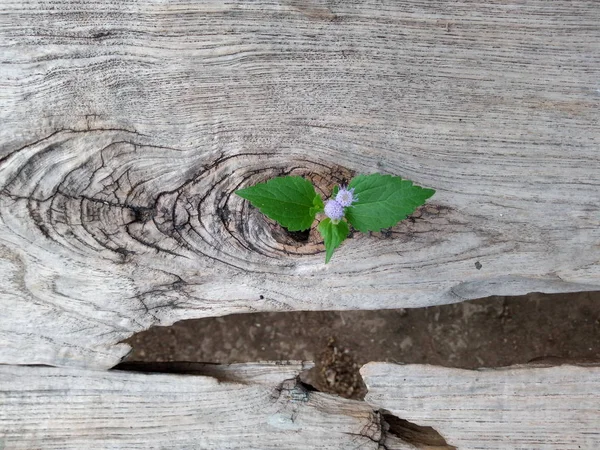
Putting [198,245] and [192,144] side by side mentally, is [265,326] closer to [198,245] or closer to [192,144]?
[198,245]

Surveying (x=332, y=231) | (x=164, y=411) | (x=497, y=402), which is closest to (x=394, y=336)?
(x=497, y=402)

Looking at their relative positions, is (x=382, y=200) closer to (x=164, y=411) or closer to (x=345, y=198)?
(x=345, y=198)

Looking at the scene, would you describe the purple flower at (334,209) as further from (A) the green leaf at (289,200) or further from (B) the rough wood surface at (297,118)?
(B) the rough wood surface at (297,118)

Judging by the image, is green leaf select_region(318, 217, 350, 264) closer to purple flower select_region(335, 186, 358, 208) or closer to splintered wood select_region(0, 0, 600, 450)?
purple flower select_region(335, 186, 358, 208)

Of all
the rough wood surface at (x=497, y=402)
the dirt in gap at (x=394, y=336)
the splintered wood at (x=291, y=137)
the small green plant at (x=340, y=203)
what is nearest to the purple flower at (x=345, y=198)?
the small green plant at (x=340, y=203)

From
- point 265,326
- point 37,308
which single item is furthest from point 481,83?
point 265,326

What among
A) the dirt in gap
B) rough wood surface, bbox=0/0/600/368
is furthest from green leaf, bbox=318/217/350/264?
the dirt in gap
